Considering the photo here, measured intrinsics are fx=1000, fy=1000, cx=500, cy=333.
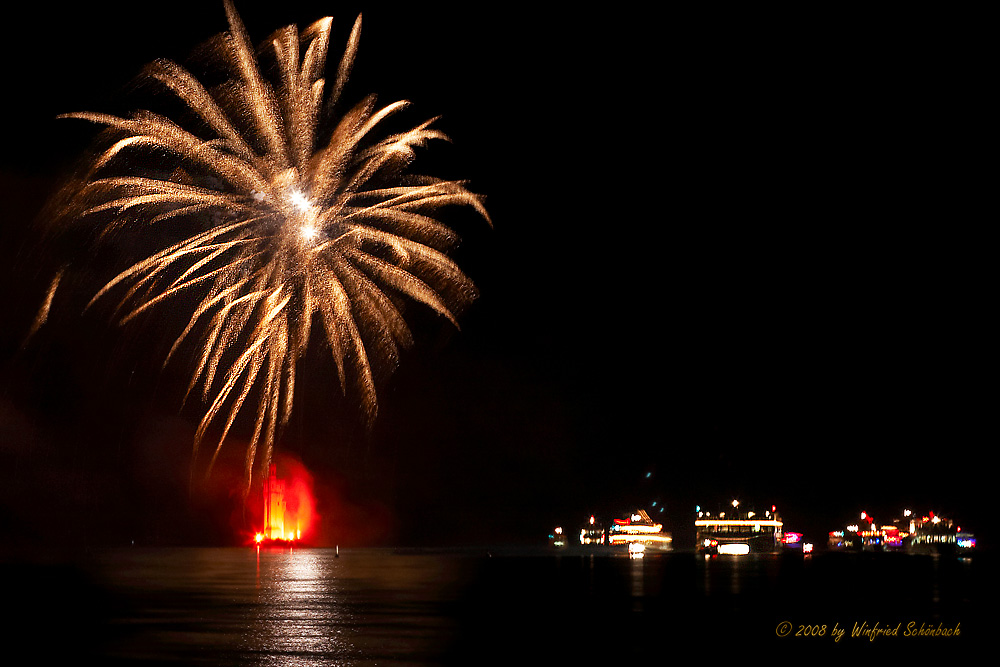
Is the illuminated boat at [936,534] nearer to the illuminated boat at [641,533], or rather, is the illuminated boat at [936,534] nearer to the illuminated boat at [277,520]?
the illuminated boat at [641,533]

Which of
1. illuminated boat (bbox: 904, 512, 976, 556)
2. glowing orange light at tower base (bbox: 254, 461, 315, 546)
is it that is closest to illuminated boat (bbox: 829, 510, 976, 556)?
illuminated boat (bbox: 904, 512, 976, 556)

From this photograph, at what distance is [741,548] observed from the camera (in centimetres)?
9762

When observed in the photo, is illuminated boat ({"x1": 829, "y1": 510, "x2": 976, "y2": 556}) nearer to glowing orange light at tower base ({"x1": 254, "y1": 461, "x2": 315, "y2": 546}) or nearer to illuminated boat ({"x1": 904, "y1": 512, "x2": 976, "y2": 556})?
illuminated boat ({"x1": 904, "y1": 512, "x2": 976, "y2": 556})

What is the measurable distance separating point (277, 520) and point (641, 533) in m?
53.4

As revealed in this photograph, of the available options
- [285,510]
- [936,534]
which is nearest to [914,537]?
[936,534]

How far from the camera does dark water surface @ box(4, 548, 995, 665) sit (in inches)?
681

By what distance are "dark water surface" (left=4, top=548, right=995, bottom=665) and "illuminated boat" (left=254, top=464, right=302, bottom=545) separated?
5209 centimetres

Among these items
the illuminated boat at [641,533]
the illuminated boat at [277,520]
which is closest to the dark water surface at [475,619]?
the illuminated boat at [277,520]

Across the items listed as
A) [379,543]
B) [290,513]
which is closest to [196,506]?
[290,513]

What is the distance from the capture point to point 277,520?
101375mm

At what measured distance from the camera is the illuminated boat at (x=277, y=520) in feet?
305

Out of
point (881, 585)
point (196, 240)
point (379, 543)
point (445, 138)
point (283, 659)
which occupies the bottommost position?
point (379, 543)

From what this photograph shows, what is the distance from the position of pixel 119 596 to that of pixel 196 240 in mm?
11409

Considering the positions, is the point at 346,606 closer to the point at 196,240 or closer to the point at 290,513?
the point at 196,240
